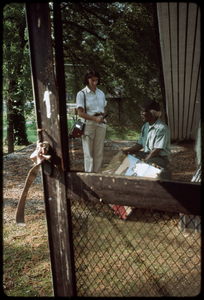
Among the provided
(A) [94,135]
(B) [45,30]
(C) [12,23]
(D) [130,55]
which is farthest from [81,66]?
(B) [45,30]

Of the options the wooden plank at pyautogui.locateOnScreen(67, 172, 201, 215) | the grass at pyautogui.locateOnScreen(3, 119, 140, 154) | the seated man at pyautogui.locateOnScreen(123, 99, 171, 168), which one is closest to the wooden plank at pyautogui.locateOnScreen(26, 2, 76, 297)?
the wooden plank at pyautogui.locateOnScreen(67, 172, 201, 215)

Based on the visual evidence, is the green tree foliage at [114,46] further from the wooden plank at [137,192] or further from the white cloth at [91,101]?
the wooden plank at [137,192]

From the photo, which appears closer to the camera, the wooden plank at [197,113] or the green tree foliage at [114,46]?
the wooden plank at [197,113]

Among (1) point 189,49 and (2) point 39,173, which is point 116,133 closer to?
(2) point 39,173

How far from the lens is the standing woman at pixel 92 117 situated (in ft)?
11.8

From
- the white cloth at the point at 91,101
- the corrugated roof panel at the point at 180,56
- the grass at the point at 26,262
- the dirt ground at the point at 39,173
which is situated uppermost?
the corrugated roof panel at the point at 180,56

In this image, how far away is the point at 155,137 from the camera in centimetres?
319

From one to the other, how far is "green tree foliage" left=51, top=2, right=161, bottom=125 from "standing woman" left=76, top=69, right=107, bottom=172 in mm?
2235

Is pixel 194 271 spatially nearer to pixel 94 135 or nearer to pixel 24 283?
pixel 24 283

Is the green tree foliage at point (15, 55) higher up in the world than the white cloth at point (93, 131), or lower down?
higher up

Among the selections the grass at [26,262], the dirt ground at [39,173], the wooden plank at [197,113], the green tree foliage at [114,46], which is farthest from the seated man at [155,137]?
the green tree foliage at [114,46]

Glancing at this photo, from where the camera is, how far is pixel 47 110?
58.1 inches

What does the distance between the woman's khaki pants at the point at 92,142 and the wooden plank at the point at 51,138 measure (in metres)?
2.16

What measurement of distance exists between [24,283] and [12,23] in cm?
601
